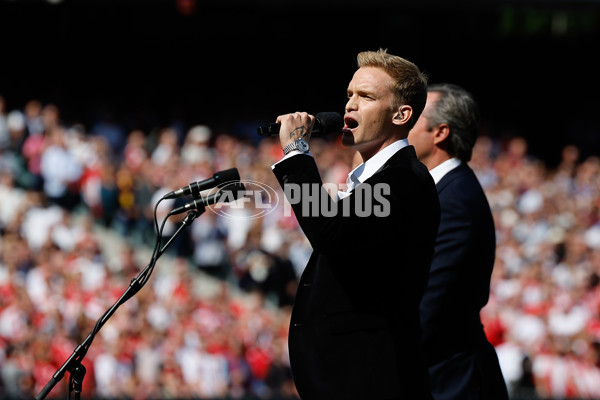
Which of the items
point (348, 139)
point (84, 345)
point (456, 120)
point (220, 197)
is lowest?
point (84, 345)

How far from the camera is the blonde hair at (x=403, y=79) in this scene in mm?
3186

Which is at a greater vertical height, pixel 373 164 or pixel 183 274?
pixel 183 274

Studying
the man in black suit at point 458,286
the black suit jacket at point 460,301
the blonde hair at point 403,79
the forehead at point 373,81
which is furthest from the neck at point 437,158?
the forehead at point 373,81

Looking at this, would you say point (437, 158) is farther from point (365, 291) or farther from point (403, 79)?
point (365, 291)

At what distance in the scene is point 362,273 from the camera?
2.95 metres

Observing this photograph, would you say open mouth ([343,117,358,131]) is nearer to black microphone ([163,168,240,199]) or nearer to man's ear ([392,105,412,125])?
man's ear ([392,105,412,125])

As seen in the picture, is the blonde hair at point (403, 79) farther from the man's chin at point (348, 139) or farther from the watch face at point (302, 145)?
the watch face at point (302, 145)

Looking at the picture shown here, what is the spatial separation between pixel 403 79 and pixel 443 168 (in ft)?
3.30

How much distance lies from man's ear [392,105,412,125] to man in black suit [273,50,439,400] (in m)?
0.06

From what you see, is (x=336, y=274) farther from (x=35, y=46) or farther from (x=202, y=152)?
(x=35, y=46)

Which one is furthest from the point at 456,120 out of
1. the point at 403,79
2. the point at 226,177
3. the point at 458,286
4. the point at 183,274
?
the point at 183,274

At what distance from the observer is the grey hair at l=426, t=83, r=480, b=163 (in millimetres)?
4184

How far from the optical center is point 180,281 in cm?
948

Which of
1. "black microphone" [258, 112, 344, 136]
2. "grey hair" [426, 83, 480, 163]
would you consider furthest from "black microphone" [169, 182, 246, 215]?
"grey hair" [426, 83, 480, 163]
